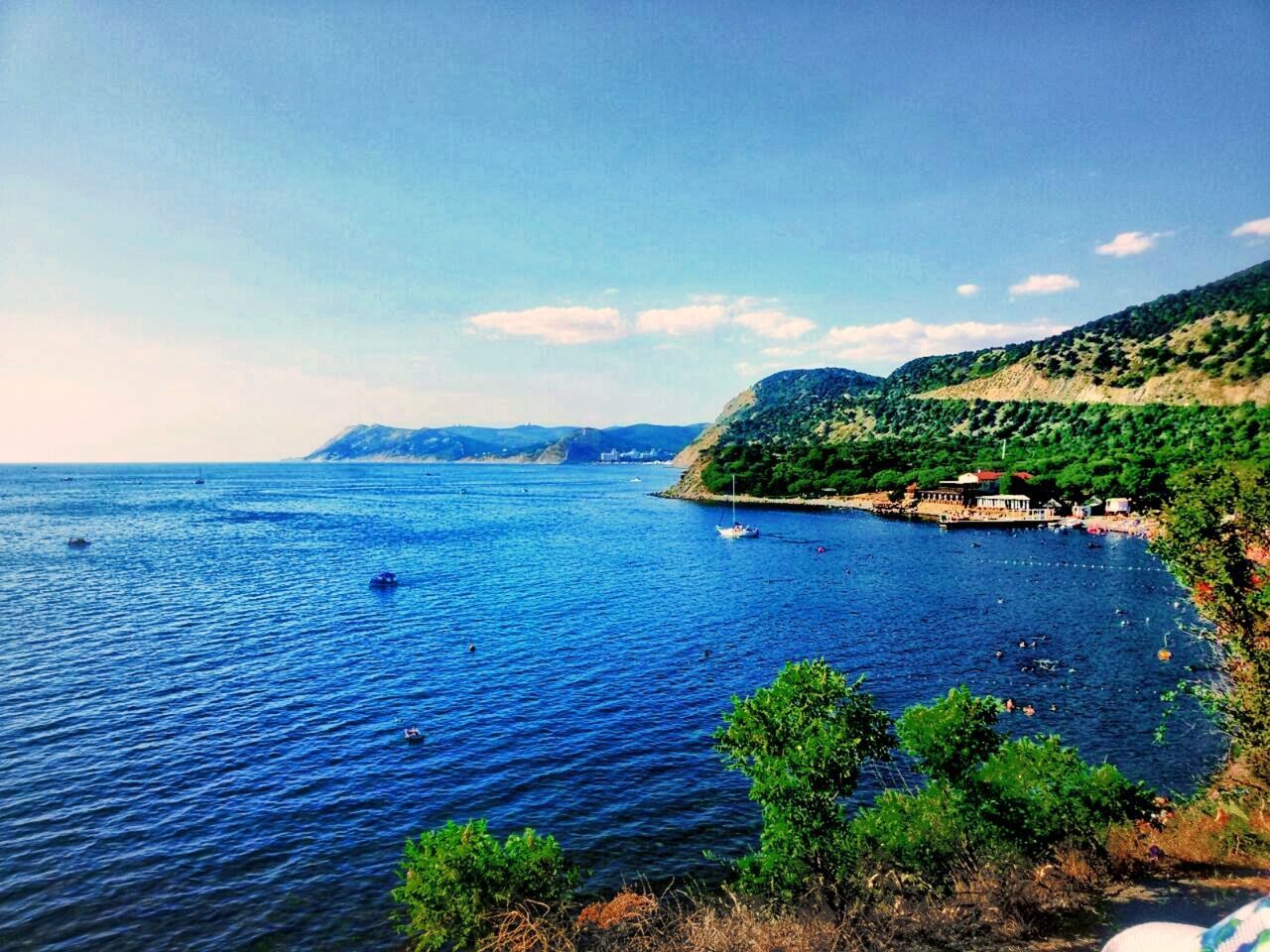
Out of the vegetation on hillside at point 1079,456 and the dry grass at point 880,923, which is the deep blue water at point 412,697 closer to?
the dry grass at point 880,923

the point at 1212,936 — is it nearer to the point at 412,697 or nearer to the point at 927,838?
the point at 927,838

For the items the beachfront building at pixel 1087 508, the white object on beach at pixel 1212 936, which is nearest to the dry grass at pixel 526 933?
the white object on beach at pixel 1212 936

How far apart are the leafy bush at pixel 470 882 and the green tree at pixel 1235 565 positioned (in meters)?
22.9

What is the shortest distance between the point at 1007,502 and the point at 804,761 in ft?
478

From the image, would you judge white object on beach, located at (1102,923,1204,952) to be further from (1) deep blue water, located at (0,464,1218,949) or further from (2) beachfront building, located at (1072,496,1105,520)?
(2) beachfront building, located at (1072,496,1105,520)

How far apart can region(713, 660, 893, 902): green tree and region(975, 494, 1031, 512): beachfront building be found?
465 feet

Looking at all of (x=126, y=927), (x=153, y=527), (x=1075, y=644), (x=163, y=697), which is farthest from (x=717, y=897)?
(x=153, y=527)

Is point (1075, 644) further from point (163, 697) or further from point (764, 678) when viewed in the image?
point (163, 697)

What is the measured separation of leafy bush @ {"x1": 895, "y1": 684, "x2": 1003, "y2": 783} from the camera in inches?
814

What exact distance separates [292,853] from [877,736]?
23.2 meters

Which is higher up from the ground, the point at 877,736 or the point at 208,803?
the point at 877,736

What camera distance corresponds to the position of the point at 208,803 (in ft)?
97.5

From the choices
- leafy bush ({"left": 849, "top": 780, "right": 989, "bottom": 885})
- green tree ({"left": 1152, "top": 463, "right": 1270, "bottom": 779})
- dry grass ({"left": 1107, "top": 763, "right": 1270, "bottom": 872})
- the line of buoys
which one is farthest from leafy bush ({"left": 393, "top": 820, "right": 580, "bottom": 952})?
the line of buoys

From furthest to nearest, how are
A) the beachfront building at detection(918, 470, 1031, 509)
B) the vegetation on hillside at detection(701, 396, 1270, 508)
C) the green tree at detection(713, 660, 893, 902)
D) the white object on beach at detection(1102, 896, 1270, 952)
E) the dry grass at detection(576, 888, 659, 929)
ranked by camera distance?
the beachfront building at detection(918, 470, 1031, 509)
the vegetation on hillside at detection(701, 396, 1270, 508)
the dry grass at detection(576, 888, 659, 929)
the green tree at detection(713, 660, 893, 902)
the white object on beach at detection(1102, 896, 1270, 952)
